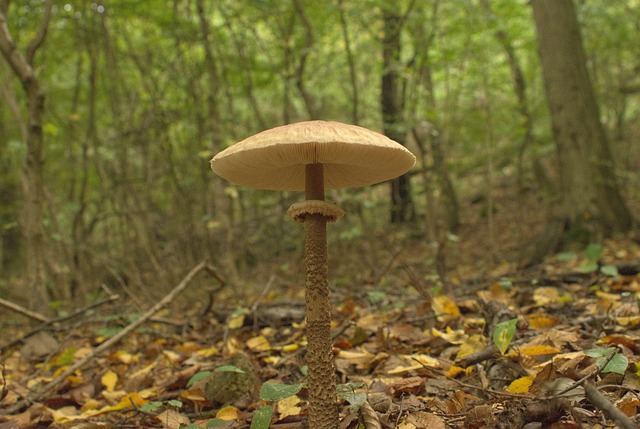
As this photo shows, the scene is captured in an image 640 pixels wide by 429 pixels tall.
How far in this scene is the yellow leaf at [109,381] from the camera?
3177 millimetres

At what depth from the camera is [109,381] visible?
10.6 ft

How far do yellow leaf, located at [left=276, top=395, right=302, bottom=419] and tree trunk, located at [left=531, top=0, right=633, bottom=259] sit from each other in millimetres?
4481

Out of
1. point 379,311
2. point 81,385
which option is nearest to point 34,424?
point 81,385

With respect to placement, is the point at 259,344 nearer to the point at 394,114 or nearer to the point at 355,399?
the point at 355,399

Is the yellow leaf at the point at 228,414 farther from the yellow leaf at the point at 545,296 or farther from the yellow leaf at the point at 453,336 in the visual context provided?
the yellow leaf at the point at 545,296

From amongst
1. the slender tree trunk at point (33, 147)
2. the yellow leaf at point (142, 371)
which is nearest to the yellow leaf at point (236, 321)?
the yellow leaf at point (142, 371)

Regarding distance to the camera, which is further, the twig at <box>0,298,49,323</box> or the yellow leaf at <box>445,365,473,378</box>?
the twig at <box>0,298,49,323</box>

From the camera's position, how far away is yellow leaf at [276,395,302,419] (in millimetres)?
2342

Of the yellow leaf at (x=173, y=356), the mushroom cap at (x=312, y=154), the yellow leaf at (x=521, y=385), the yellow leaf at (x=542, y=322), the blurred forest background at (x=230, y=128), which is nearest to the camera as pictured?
the mushroom cap at (x=312, y=154)

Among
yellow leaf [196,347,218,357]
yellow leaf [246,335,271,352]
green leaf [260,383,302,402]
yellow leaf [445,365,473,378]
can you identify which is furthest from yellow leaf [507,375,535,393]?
yellow leaf [196,347,218,357]

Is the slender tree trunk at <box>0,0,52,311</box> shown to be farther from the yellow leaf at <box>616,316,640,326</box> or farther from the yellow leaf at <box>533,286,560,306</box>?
the yellow leaf at <box>616,316,640,326</box>

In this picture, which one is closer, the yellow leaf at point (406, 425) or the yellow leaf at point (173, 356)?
the yellow leaf at point (406, 425)

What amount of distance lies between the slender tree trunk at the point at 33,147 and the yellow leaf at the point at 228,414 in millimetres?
2764

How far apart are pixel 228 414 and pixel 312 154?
4.68ft
